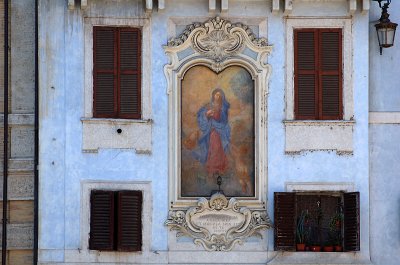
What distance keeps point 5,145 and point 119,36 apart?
309 centimetres

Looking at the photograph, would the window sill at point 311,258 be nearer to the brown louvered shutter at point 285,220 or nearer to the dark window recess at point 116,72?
the brown louvered shutter at point 285,220

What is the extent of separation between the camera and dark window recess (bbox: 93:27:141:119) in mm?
20766

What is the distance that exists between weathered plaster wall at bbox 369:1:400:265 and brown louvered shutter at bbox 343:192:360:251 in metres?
0.60

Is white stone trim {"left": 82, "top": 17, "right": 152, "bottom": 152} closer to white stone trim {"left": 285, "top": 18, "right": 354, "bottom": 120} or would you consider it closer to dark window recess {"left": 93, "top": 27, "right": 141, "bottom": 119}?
dark window recess {"left": 93, "top": 27, "right": 141, "bottom": 119}

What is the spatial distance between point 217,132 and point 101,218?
2.84m

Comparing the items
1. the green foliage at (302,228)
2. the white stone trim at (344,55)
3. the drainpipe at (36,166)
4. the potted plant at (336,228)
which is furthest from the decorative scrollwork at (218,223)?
the drainpipe at (36,166)

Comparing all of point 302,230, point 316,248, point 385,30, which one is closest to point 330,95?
point 385,30

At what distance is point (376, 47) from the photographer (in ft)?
69.7

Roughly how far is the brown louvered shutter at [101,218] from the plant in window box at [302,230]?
11.9 feet

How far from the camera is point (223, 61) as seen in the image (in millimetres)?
20906

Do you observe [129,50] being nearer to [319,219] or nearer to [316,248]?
[319,219]

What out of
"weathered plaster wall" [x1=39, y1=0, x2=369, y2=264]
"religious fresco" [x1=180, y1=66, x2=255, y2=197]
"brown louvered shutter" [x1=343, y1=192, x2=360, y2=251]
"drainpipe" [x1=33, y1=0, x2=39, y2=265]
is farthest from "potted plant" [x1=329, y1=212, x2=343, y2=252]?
"drainpipe" [x1=33, y1=0, x2=39, y2=265]

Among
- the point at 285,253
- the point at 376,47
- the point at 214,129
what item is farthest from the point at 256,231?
the point at 376,47

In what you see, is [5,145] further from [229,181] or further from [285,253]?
[285,253]
